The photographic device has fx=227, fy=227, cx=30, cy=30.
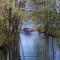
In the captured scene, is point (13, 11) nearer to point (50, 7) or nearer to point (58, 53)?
point (50, 7)

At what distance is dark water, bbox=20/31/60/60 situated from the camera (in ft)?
14.9

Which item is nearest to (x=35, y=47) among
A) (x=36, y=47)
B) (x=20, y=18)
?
(x=36, y=47)

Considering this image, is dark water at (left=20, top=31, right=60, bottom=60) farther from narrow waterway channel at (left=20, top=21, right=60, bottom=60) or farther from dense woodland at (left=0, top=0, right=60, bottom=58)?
dense woodland at (left=0, top=0, right=60, bottom=58)

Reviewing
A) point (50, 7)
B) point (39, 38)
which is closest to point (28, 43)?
→ point (39, 38)

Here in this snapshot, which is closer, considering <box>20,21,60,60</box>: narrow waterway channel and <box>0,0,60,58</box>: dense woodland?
<box>0,0,60,58</box>: dense woodland

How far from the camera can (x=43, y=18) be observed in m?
4.68

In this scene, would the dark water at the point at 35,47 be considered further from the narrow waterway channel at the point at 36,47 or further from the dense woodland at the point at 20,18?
the dense woodland at the point at 20,18

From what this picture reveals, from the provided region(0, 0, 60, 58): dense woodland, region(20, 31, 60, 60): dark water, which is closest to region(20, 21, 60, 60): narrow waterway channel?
region(20, 31, 60, 60): dark water

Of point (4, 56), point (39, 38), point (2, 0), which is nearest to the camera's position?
point (2, 0)

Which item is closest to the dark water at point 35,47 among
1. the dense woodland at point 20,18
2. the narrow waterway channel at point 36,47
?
the narrow waterway channel at point 36,47

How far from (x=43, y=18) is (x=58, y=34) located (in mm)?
475

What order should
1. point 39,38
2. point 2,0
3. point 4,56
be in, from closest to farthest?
point 2,0 → point 4,56 → point 39,38

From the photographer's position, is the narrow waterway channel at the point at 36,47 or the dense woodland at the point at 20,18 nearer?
the dense woodland at the point at 20,18

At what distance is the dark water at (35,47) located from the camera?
4.55 meters
